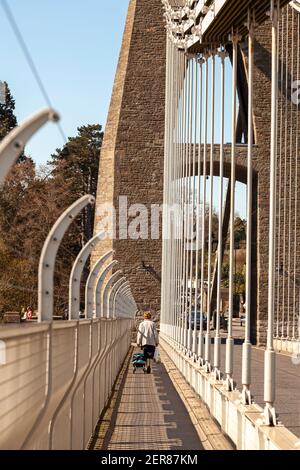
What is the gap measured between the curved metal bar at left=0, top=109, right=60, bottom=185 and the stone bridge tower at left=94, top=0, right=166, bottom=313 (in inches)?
1895

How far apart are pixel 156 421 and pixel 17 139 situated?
29.7ft

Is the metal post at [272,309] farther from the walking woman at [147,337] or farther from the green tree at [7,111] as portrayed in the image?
the green tree at [7,111]

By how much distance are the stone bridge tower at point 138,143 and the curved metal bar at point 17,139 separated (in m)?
48.1

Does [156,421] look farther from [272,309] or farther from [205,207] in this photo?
[205,207]

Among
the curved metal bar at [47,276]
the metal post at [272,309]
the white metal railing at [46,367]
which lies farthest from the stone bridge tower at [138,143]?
the curved metal bar at [47,276]

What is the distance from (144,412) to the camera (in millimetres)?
14570

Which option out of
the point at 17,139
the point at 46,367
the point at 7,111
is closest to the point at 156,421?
the point at 46,367

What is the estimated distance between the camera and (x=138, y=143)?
181ft

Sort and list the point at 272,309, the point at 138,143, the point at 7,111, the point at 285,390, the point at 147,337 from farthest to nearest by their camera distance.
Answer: the point at 7,111 < the point at 138,143 < the point at 147,337 < the point at 285,390 < the point at 272,309

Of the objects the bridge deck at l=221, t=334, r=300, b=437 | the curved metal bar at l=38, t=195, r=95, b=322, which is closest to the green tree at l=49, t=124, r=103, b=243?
the bridge deck at l=221, t=334, r=300, b=437

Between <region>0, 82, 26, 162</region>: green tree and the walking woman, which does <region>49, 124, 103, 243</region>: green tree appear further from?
the walking woman
